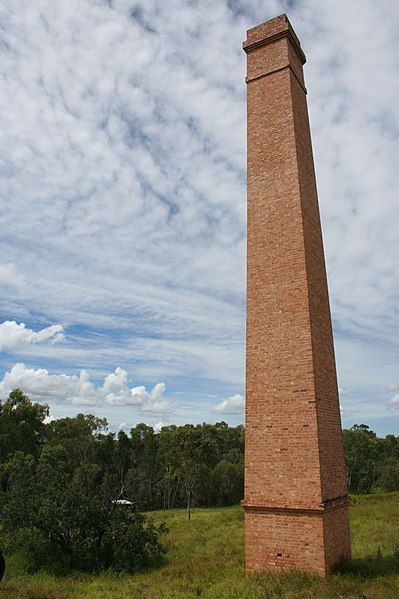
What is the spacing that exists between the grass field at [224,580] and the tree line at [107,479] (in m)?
0.97

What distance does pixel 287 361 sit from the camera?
9.05 metres

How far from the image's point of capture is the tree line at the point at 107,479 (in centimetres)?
1298

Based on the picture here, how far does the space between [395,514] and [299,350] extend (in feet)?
43.8

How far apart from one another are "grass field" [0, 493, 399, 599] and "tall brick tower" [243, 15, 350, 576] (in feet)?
1.49

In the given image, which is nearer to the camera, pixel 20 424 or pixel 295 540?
pixel 295 540

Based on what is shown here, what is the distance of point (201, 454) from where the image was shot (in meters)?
35.4

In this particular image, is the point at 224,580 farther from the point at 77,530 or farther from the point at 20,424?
the point at 20,424

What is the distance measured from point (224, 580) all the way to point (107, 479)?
811cm

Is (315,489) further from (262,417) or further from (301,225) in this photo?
(301,225)

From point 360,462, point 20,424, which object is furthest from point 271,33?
point 360,462

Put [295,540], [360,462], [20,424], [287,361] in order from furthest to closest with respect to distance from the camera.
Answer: [360,462] < [20,424] < [287,361] < [295,540]

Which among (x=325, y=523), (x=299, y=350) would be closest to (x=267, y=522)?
(x=325, y=523)

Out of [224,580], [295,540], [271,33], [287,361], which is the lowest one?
[224,580]

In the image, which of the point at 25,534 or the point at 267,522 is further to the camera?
the point at 25,534
